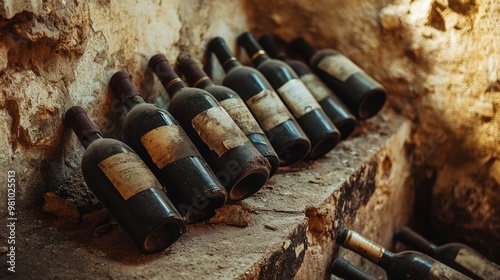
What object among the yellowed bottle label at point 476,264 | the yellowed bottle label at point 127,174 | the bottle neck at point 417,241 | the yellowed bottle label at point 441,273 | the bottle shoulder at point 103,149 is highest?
the bottle shoulder at point 103,149

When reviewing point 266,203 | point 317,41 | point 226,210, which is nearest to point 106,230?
point 226,210

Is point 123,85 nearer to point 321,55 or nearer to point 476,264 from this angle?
point 321,55

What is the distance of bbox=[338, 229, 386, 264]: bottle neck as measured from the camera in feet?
5.73

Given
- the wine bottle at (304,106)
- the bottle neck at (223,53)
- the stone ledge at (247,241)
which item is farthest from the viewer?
the bottle neck at (223,53)

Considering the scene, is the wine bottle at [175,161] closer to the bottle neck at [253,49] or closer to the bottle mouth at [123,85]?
the bottle mouth at [123,85]

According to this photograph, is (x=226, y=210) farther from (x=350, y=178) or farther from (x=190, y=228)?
(x=350, y=178)

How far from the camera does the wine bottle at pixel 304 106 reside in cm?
192

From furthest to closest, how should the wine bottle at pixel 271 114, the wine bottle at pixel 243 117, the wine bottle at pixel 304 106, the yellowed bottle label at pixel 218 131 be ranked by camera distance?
the wine bottle at pixel 304 106, the wine bottle at pixel 271 114, the wine bottle at pixel 243 117, the yellowed bottle label at pixel 218 131

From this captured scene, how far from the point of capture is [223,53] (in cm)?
208

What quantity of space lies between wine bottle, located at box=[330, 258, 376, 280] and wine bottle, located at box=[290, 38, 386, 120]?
73 centimetres

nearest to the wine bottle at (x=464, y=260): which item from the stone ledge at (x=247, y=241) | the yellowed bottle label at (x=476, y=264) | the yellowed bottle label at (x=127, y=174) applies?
the yellowed bottle label at (x=476, y=264)

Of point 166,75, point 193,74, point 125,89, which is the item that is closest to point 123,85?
point 125,89

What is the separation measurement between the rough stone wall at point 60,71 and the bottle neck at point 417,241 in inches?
46.3

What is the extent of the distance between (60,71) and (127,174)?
0.45 meters
